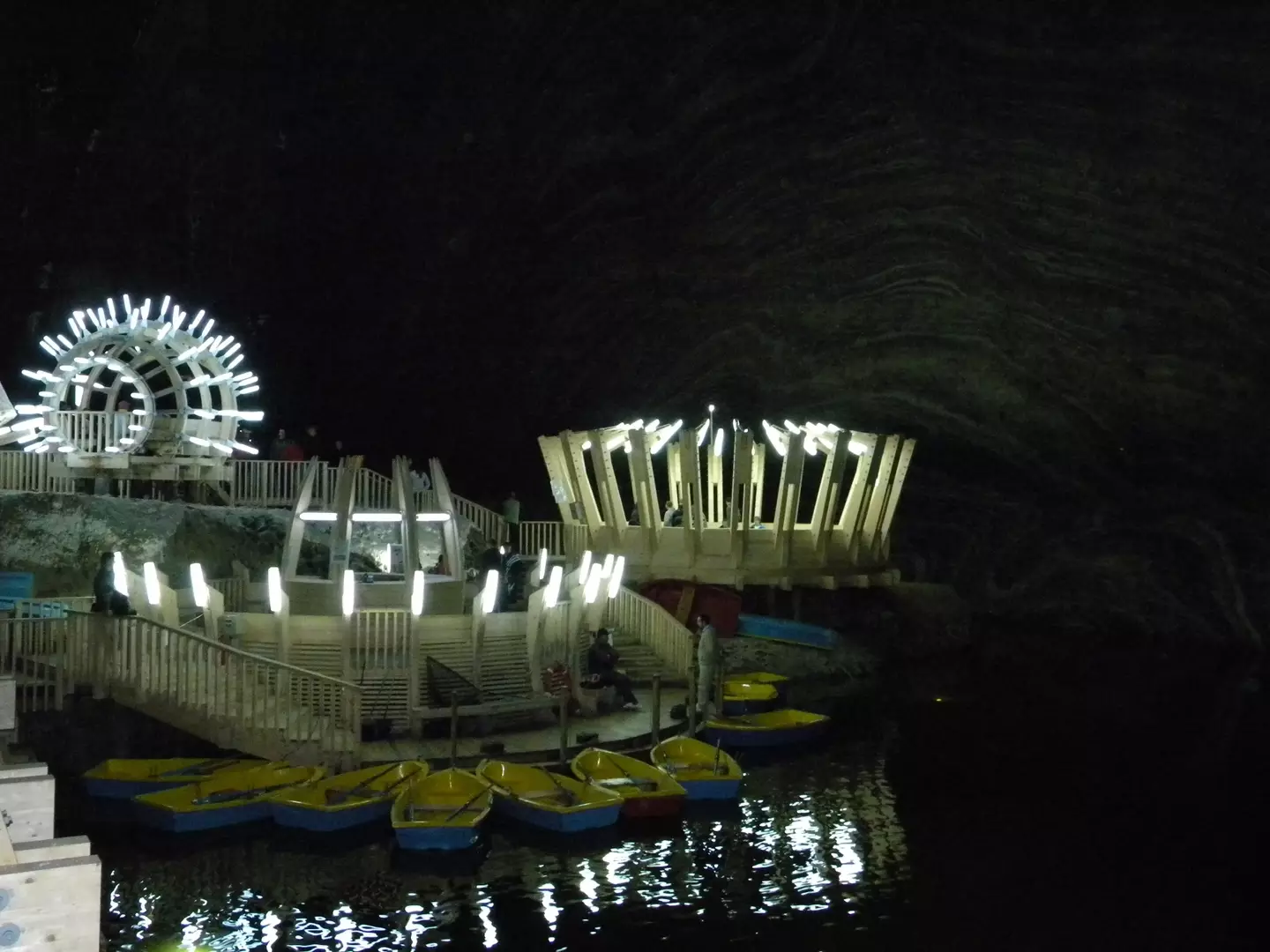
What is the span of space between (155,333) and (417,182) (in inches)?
820

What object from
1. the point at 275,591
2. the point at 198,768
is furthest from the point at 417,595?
the point at 198,768

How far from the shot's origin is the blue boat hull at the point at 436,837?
15.6m

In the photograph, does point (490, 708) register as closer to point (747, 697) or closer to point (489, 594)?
point (489, 594)

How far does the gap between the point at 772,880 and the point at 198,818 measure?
6.81 meters

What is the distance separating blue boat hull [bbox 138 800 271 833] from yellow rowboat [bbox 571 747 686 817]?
429 cm

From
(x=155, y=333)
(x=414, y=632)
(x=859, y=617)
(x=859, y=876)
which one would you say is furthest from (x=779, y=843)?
(x=155, y=333)

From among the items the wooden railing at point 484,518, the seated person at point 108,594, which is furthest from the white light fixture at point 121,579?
the wooden railing at point 484,518

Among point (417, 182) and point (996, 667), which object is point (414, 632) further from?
point (417, 182)

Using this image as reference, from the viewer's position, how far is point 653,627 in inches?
985

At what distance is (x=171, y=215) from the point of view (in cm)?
4341

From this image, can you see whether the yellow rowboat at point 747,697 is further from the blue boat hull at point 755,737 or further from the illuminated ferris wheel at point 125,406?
the illuminated ferris wheel at point 125,406

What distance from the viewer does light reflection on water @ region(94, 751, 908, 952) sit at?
43.8ft

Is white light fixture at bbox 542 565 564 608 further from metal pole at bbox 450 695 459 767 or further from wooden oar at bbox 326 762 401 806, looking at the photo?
wooden oar at bbox 326 762 401 806

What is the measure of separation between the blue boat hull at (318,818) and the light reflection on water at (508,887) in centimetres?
34
